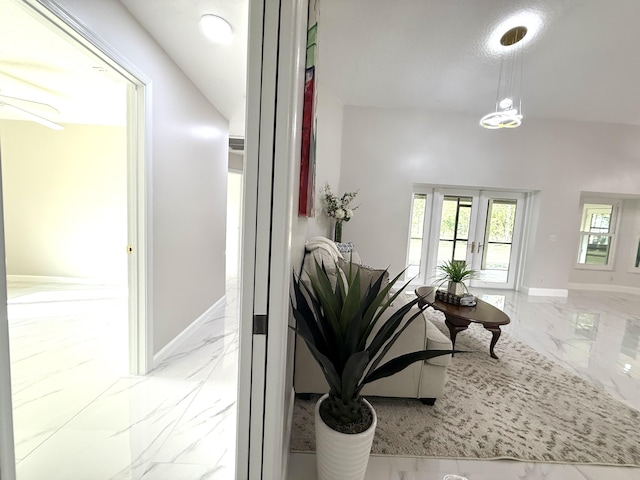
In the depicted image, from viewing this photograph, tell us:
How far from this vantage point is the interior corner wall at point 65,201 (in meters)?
3.87

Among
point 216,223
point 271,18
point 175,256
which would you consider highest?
point 271,18

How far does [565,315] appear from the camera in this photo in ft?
12.6

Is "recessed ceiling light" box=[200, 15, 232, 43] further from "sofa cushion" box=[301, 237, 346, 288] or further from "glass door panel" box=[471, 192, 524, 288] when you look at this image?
"glass door panel" box=[471, 192, 524, 288]

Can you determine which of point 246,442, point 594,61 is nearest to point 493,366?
point 246,442

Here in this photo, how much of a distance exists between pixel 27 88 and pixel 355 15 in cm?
357

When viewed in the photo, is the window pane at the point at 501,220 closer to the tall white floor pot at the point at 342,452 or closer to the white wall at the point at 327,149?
the white wall at the point at 327,149

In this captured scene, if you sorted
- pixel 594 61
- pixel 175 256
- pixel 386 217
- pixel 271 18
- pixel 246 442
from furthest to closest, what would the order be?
pixel 386 217, pixel 594 61, pixel 175 256, pixel 246 442, pixel 271 18

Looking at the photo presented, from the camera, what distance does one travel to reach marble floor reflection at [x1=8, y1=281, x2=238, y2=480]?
51.7 inches

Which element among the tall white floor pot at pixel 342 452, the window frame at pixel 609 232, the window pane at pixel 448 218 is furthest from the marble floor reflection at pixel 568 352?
the window pane at pixel 448 218

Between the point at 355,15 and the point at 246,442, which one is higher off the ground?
the point at 355,15

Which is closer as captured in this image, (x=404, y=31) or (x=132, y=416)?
(x=132, y=416)

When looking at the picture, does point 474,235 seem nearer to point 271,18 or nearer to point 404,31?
point 404,31

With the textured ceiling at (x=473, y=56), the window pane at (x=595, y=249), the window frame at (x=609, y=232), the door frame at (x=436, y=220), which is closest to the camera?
the textured ceiling at (x=473, y=56)

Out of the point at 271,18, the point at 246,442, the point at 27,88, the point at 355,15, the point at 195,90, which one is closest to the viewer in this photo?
the point at 271,18
